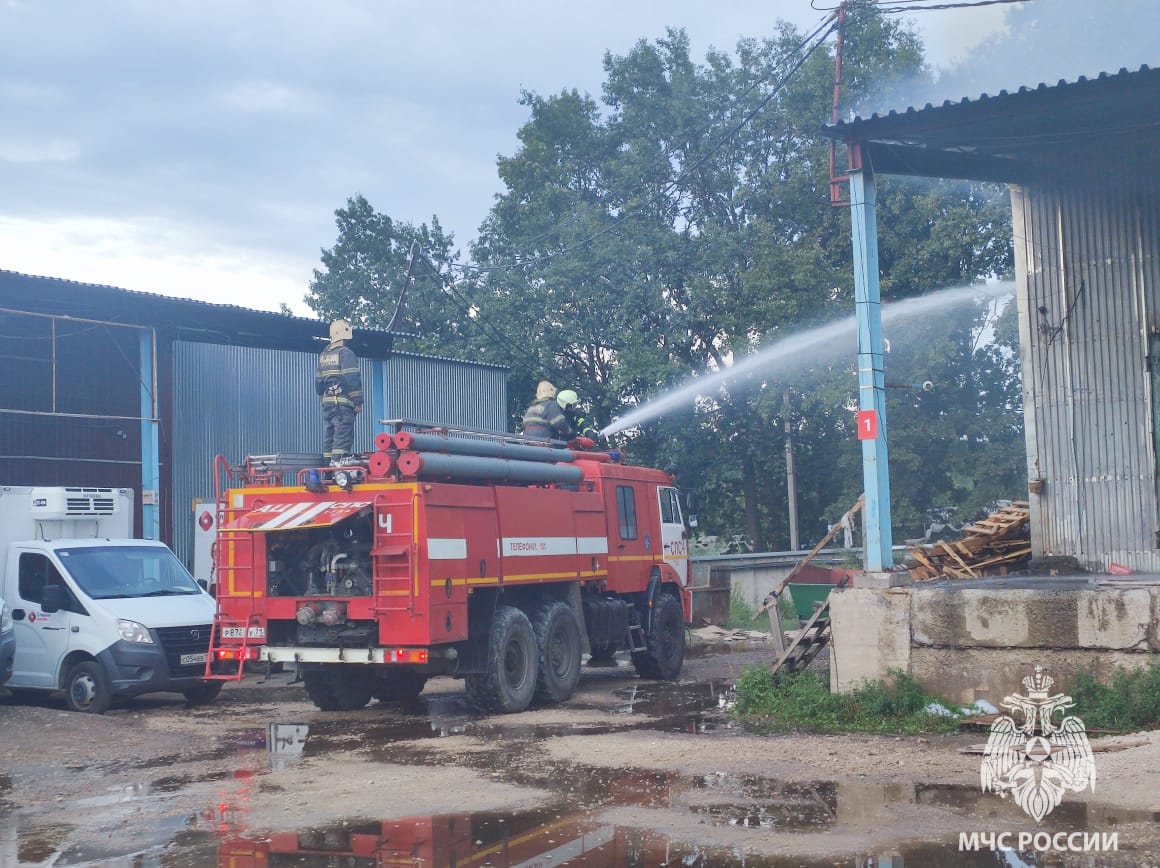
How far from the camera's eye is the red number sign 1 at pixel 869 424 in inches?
452

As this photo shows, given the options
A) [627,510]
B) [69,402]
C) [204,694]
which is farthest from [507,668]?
[69,402]

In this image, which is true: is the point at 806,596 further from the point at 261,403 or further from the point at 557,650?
the point at 261,403

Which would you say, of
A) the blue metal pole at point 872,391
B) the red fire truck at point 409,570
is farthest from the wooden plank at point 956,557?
the red fire truck at point 409,570

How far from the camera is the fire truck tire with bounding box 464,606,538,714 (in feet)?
39.2

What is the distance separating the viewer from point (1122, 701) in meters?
9.48

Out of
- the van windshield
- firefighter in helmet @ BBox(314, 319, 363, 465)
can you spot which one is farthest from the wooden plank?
the van windshield

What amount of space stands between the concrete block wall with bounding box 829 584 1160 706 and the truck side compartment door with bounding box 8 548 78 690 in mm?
8352

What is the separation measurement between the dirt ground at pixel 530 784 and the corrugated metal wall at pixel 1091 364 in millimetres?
4618

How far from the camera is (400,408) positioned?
922 inches

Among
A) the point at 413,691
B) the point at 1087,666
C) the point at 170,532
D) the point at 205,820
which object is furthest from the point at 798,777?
the point at 170,532

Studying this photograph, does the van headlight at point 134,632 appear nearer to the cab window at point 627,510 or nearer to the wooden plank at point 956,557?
the cab window at point 627,510

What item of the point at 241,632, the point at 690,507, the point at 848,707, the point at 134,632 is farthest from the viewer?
the point at 690,507

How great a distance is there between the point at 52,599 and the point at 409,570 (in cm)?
450

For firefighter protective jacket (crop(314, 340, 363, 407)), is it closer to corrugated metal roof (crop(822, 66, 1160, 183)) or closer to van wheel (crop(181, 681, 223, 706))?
van wheel (crop(181, 681, 223, 706))
